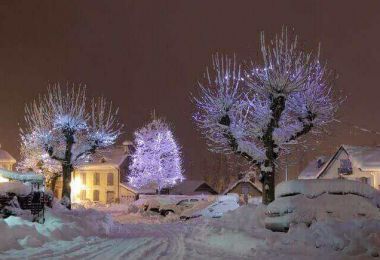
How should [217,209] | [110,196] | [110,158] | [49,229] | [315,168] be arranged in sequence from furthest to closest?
1. [110,158]
2. [110,196]
3. [315,168]
4. [217,209]
5. [49,229]

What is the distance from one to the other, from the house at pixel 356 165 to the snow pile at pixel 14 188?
37209 mm

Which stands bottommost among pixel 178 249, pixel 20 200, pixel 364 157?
pixel 178 249

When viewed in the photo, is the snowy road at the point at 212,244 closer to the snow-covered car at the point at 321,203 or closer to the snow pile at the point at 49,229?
the snow pile at the point at 49,229

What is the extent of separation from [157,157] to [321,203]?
46.0 metres

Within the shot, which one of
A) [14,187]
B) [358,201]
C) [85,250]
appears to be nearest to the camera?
[85,250]

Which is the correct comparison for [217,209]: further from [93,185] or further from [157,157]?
[93,185]

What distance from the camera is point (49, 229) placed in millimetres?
16953

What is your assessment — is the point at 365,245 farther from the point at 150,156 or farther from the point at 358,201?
the point at 150,156

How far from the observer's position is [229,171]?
101 m

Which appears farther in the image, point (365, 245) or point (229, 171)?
point (229, 171)

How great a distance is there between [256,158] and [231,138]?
1.51m

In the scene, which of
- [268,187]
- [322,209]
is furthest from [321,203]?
[268,187]

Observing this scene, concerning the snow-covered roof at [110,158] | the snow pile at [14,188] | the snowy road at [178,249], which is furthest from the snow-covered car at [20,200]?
the snow-covered roof at [110,158]

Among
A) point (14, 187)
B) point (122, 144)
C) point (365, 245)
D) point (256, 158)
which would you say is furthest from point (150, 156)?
point (365, 245)
